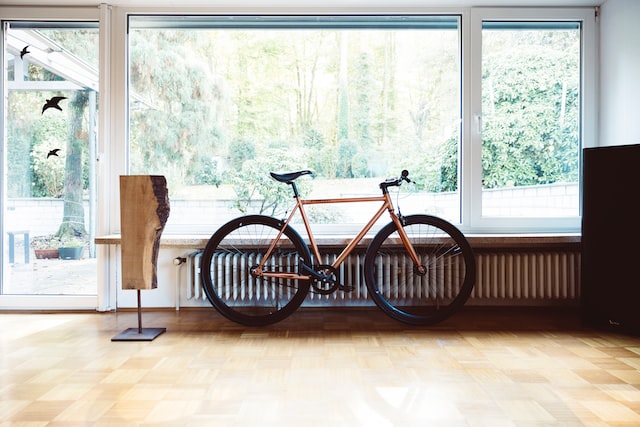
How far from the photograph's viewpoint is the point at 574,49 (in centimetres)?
372

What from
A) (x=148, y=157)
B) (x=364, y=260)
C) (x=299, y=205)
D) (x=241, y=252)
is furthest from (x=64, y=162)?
(x=364, y=260)

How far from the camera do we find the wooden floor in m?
1.87

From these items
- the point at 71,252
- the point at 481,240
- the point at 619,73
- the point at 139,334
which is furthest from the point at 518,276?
the point at 71,252

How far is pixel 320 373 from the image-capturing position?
2.33 m

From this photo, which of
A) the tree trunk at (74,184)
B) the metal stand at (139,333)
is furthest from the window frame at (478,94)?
the metal stand at (139,333)

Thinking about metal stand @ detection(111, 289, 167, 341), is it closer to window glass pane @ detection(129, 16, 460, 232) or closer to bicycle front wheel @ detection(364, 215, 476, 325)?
window glass pane @ detection(129, 16, 460, 232)

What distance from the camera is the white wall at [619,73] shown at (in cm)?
329

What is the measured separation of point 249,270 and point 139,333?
77 cm

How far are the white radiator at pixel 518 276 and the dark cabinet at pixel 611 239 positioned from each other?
34cm

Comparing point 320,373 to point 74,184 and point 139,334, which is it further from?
point 74,184

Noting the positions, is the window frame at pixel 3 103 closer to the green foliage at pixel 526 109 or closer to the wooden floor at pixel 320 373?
the wooden floor at pixel 320 373

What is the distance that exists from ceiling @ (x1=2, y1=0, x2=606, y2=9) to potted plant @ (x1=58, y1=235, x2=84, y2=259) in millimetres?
1683

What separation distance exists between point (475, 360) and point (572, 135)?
6.85 ft

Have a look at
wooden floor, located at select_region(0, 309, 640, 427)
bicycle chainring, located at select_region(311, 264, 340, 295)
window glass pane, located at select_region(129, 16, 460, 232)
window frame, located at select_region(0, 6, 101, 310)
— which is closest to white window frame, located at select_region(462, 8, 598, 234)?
window glass pane, located at select_region(129, 16, 460, 232)
